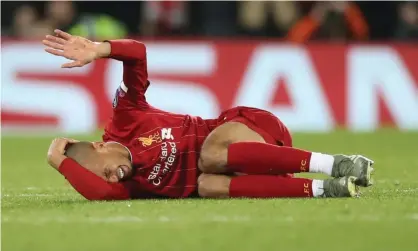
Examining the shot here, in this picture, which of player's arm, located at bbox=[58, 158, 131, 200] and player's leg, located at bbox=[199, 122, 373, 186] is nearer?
player's leg, located at bbox=[199, 122, 373, 186]

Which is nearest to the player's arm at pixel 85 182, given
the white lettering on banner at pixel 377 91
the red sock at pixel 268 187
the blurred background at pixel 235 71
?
the red sock at pixel 268 187

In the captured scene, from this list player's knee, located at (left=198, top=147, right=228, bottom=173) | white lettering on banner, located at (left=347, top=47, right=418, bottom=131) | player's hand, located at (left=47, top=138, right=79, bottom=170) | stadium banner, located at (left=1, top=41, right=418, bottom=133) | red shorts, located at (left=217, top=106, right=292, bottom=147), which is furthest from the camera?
white lettering on banner, located at (left=347, top=47, right=418, bottom=131)

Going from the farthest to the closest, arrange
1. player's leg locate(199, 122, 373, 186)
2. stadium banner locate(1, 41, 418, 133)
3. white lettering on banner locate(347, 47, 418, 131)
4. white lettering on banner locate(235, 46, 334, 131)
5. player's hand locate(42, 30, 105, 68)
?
white lettering on banner locate(347, 47, 418, 131), white lettering on banner locate(235, 46, 334, 131), stadium banner locate(1, 41, 418, 133), player's leg locate(199, 122, 373, 186), player's hand locate(42, 30, 105, 68)

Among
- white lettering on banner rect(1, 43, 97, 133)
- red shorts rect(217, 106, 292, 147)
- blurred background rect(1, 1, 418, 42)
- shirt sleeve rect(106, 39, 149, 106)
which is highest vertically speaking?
blurred background rect(1, 1, 418, 42)

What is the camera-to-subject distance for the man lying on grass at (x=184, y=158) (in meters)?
6.70

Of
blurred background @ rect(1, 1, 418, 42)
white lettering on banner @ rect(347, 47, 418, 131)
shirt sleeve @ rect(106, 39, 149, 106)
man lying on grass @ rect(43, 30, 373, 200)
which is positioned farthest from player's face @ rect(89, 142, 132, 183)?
blurred background @ rect(1, 1, 418, 42)

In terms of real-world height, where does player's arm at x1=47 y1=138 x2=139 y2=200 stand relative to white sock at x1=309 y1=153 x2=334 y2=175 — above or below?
below

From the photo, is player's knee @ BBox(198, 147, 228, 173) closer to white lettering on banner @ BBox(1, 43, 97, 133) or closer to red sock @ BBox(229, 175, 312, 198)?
red sock @ BBox(229, 175, 312, 198)

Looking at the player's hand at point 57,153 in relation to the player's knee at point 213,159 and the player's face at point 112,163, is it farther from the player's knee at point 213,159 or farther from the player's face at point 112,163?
the player's knee at point 213,159

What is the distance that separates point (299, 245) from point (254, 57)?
10.0 m

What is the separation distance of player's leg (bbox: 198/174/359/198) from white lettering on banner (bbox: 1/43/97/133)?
25.5 feet

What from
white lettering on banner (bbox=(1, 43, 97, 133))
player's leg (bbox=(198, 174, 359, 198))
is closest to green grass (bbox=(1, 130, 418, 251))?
player's leg (bbox=(198, 174, 359, 198))

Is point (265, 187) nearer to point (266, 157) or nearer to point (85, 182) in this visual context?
point (266, 157)

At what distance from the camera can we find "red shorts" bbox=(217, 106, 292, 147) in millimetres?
7078
